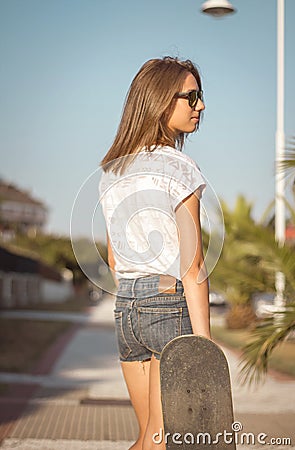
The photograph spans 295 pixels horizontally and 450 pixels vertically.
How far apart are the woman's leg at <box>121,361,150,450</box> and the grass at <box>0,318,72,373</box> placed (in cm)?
822

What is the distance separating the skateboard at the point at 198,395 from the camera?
2.64 m

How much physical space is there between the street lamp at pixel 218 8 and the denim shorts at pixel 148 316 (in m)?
4.77

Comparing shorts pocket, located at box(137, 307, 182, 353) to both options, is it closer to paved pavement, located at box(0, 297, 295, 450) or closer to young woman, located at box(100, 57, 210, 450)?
young woman, located at box(100, 57, 210, 450)

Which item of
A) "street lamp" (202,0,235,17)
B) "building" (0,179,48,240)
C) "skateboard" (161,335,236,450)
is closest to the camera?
"skateboard" (161,335,236,450)

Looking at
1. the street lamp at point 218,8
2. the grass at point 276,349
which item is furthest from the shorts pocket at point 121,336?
the street lamp at point 218,8

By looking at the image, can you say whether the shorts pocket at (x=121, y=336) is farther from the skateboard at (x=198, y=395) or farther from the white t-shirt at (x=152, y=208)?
the skateboard at (x=198, y=395)

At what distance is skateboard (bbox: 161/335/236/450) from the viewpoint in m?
2.64

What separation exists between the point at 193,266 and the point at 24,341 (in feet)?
44.5

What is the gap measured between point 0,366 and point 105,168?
8691 mm

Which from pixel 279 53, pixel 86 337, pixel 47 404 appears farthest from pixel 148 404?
pixel 86 337

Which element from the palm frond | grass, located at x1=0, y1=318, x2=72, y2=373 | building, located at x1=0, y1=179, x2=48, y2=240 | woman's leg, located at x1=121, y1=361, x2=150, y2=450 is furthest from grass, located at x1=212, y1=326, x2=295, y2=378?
building, located at x1=0, y1=179, x2=48, y2=240

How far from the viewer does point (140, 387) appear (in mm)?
2941

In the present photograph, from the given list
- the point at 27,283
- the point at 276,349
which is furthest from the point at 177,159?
the point at 27,283

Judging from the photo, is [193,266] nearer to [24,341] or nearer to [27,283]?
[24,341]
